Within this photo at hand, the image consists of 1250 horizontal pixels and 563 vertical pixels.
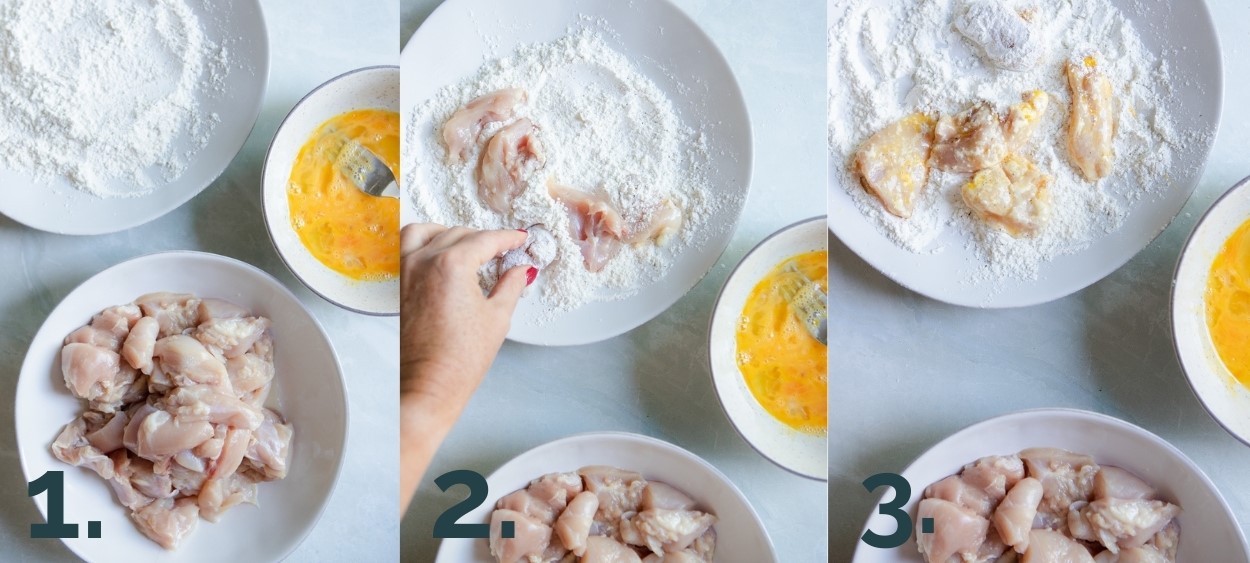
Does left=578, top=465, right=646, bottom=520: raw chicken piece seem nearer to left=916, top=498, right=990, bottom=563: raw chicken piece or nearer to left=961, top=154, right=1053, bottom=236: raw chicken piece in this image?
left=916, top=498, right=990, bottom=563: raw chicken piece

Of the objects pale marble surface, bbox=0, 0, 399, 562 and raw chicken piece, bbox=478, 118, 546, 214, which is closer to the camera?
raw chicken piece, bbox=478, 118, 546, 214

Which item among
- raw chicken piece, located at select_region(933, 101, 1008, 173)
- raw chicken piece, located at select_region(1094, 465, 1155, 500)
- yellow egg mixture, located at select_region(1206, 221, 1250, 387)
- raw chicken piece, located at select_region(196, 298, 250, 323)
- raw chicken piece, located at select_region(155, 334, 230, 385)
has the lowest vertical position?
raw chicken piece, located at select_region(1094, 465, 1155, 500)

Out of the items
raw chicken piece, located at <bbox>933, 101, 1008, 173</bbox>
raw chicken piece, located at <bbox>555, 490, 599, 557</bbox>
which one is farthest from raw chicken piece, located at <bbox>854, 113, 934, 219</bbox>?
raw chicken piece, located at <bbox>555, 490, 599, 557</bbox>

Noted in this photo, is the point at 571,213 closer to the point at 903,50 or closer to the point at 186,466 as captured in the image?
the point at 903,50

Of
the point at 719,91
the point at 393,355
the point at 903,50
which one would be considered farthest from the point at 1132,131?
the point at 393,355

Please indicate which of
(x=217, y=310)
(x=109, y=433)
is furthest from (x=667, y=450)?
(x=109, y=433)

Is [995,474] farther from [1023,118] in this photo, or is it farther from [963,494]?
[1023,118]

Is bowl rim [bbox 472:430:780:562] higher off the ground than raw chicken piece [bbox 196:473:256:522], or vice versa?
bowl rim [bbox 472:430:780:562]
